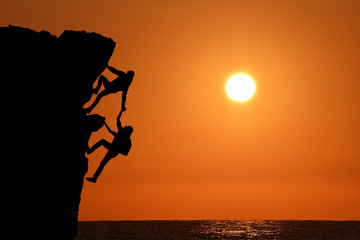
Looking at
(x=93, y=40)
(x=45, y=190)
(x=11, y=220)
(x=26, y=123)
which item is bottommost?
(x=11, y=220)

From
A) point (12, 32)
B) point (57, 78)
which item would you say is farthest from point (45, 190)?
point (12, 32)

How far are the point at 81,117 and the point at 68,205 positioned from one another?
1605 millimetres

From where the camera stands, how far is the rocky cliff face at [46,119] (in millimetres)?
11453

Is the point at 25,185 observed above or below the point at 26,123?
below

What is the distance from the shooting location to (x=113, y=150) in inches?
541

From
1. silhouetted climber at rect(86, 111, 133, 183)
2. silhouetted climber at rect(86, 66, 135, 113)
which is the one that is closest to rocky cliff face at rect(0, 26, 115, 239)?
silhouetted climber at rect(86, 66, 135, 113)

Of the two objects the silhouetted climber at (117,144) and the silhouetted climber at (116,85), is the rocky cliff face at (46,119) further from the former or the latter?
the silhouetted climber at (117,144)

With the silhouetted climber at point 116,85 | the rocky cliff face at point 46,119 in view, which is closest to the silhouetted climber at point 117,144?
the silhouetted climber at point 116,85

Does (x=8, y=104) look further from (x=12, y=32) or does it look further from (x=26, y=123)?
(x=12, y=32)

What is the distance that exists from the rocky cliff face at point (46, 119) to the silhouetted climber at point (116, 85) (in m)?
0.41

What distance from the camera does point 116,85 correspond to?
13531 mm

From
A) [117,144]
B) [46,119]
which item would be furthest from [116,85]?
[46,119]

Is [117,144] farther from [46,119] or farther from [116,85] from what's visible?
[46,119]

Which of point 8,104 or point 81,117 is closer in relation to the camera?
point 8,104
